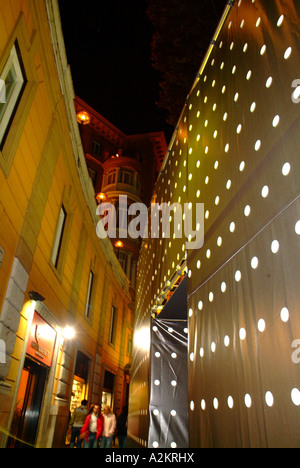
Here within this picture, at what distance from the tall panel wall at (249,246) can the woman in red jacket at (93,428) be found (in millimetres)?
8497

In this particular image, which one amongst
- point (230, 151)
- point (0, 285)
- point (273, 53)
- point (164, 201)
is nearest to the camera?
point (273, 53)

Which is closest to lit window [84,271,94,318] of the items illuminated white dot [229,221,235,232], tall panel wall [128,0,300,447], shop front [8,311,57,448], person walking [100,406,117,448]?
shop front [8,311,57,448]

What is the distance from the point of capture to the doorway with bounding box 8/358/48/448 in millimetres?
8180

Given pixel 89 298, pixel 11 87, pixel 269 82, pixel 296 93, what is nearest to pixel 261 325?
pixel 296 93

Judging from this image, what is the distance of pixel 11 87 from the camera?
7.40 metres

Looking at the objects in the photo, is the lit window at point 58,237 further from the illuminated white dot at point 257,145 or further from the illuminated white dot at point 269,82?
the illuminated white dot at point 269,82

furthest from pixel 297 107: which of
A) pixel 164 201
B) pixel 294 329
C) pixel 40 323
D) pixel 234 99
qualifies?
pixel 40 323

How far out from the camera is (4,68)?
21.8 feet

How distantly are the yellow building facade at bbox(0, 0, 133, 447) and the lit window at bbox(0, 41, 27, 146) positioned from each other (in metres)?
0.02

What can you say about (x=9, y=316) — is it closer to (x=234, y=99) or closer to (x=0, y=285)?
(x=0, y=285)

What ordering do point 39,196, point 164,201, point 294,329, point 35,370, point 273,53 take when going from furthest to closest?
1. point 35,370
2. point 39,196
3. point 164,201
4. point 273,53
5. point 294,329

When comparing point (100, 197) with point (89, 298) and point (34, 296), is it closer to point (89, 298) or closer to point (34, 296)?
point (89, 298)

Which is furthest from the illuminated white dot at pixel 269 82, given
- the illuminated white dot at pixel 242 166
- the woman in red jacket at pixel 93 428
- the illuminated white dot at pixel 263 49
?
the woman in red jacket at pixel 93 428

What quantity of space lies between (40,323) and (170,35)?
8919mm
